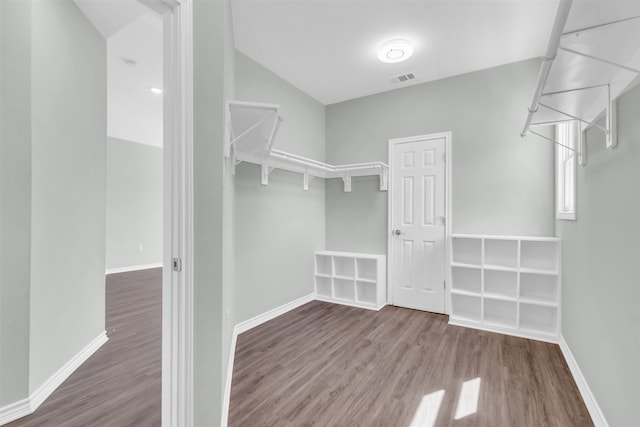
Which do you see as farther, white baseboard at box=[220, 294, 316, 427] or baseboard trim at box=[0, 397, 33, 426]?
white baseboard at box=[220, 294, 316, 427]

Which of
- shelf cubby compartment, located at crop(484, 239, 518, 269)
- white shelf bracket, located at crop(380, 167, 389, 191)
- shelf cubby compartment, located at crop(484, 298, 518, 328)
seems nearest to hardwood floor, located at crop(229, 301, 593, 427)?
shelf cubby compartment, located at crop(484, 298, 518, 328)

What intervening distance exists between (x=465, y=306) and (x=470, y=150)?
66.1 inches

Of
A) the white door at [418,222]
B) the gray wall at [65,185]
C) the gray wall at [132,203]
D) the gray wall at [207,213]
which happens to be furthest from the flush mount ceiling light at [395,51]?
the gray wall at [132,203]

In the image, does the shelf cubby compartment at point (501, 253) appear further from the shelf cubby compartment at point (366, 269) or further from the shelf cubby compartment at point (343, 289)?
the shelf cubby compartment at point (343, 289)

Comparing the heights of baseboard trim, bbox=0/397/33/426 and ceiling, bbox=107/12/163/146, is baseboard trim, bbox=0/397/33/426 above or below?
below

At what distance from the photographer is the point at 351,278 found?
11.8ft

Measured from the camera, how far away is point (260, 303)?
3.03 m

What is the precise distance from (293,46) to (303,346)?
270 centimetres

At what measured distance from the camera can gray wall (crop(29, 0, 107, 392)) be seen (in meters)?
1.76

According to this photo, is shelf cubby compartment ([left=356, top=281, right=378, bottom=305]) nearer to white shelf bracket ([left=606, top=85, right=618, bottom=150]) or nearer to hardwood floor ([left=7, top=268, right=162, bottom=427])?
hardwood floor ([left=7, top=268, right=162, bottom=427])

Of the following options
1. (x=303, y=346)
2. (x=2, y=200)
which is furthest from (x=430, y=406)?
(x=2, y=200)

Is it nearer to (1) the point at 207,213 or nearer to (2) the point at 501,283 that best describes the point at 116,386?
(1) the point at 207,213

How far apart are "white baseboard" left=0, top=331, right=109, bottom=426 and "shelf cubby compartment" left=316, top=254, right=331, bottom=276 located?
7.85 ft

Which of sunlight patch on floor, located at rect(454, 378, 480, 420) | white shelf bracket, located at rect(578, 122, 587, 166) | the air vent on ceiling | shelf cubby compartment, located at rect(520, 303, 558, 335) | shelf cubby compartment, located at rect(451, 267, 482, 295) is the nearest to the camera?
sunlight patch on floor, located at rect(454, 378, 480, 420)
